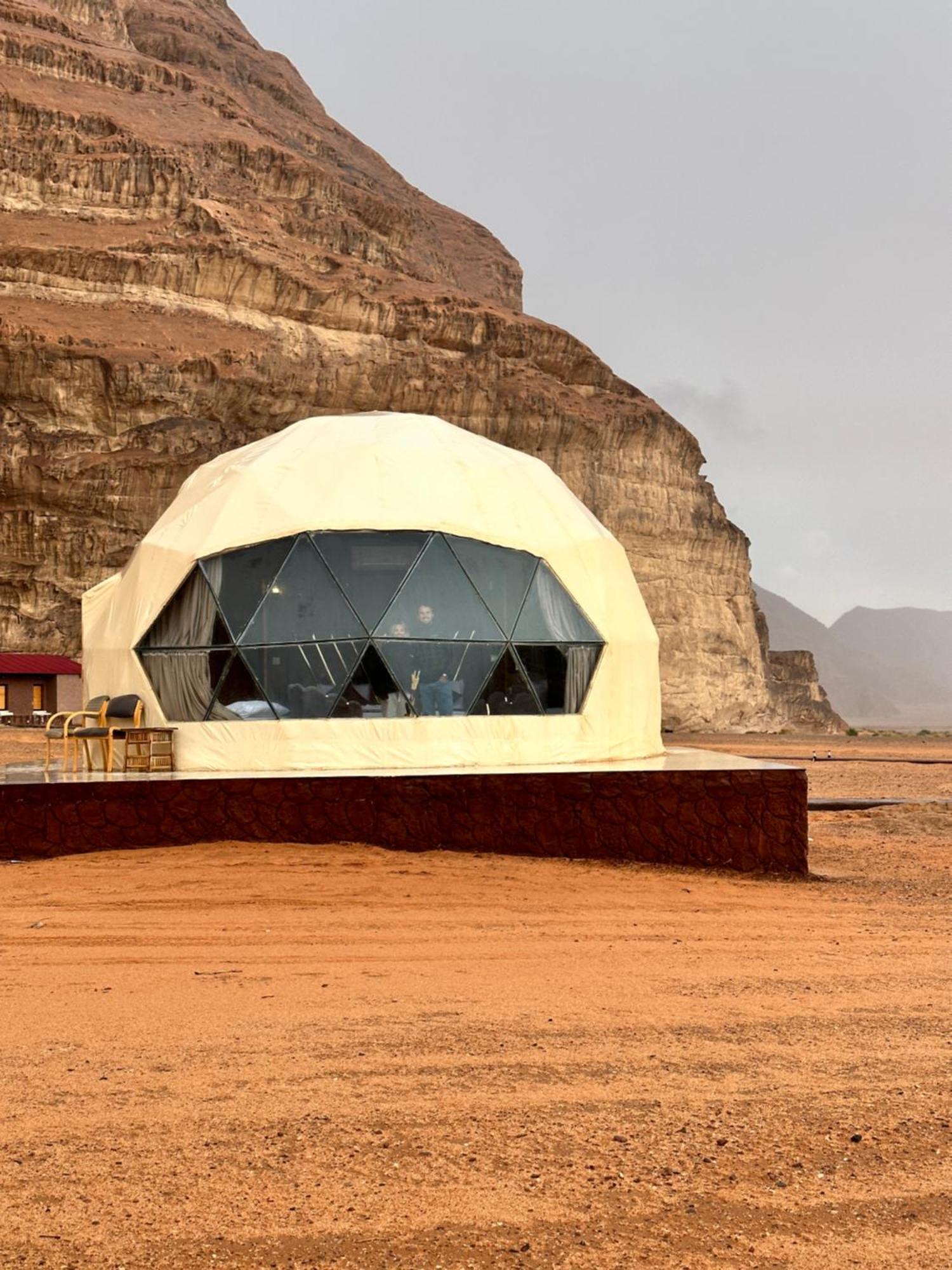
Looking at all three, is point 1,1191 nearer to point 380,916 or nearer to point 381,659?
point 380,916

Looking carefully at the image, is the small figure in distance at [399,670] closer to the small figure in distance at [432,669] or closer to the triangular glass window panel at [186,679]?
the small figure in distance at [432,669]

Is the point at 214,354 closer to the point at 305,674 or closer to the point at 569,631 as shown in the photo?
the point at 569,631

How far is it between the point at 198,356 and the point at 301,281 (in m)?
9.13

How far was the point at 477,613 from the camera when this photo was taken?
35.9ft

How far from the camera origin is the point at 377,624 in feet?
34.6

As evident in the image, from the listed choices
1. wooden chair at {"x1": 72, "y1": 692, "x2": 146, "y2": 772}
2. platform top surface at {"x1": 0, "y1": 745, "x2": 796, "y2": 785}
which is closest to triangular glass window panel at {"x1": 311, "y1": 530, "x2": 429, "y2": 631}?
platform top surface at {"x1": 0, "y1": 745, "x2": 796, "y2": 785}

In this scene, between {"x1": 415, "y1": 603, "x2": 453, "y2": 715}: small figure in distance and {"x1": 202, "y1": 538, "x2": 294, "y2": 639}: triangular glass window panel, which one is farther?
{"x1": 202, "y1": 538, "x2": 294, "y2": 639}: triangular glass window panel

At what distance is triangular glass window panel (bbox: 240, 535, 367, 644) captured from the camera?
10586 millimetres

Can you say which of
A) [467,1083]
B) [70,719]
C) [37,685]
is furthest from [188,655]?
[37,685]

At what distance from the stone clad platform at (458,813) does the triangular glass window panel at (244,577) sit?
2.39m

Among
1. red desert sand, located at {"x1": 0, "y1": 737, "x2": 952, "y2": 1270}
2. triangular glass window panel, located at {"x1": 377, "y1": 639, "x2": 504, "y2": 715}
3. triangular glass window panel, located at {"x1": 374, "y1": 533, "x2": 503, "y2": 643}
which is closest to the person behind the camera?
red desert sand, located at {"x1": 0, "y1": 737, "x2": 952, "y2": 1270}

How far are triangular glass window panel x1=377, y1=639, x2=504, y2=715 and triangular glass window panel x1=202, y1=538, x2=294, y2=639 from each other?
53.2 inches

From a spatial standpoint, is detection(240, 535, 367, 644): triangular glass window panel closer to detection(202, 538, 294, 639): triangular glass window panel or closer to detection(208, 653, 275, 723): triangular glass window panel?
detection(202, 538, 294, 639): triangular glass window panel

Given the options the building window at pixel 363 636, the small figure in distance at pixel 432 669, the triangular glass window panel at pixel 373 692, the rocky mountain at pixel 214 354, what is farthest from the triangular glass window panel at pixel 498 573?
the rocky mountain at pixel 214 354
